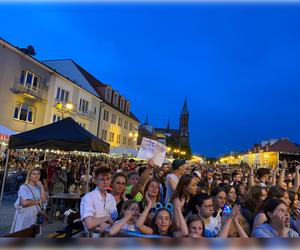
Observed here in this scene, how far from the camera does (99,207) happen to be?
3.87 metres

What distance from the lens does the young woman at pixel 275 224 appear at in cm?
298

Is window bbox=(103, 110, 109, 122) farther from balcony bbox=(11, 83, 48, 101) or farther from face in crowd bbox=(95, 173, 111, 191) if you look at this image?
face in crowd bbox=(95, 173, 111, 191)

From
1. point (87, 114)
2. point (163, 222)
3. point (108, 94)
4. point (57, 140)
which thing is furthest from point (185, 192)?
point (108, 94)

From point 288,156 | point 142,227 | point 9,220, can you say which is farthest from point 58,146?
point 288,156

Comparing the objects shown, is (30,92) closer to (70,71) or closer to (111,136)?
(70,71)

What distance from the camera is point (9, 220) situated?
354 inches

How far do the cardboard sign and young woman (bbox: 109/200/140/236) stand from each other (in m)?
2.50

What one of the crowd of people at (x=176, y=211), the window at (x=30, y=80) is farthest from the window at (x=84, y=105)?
the crowd of people at (x=176, y=211)

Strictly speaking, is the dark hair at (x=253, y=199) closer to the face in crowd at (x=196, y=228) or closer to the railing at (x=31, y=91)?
the face in crowd at (x=196, y=228)

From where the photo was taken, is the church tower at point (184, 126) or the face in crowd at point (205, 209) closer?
the face in crowd at point (205, 209)

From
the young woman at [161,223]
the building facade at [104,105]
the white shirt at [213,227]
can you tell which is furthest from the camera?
the building facade at [104,105]

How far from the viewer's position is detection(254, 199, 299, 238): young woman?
9.79 ft

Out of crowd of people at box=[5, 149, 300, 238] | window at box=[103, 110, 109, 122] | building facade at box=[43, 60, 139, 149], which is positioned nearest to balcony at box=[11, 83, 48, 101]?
building facade at box=[43, 60, 139, 149]

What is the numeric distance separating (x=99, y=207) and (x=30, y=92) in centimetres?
2554
